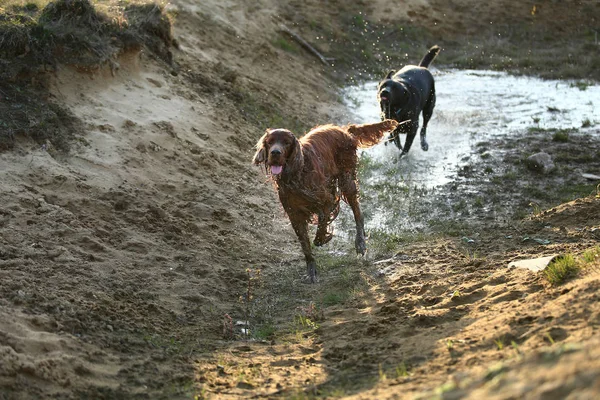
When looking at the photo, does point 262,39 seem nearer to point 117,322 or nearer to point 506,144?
point 506,144

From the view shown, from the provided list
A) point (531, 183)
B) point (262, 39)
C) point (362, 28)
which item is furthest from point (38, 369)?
point (362, 28)

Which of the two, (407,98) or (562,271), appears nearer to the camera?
(562,271)

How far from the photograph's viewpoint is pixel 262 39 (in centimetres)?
1623

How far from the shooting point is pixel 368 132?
8.77 metres

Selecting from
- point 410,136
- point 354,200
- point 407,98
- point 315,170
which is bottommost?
point 410,136

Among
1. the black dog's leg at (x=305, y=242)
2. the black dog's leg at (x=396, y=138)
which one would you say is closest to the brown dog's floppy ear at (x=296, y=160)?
the black dog's leg at (x=305, y=242)

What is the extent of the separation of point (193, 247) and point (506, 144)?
6.83m

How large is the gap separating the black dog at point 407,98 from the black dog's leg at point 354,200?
134 inches

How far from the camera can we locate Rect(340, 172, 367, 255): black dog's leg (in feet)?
28.2

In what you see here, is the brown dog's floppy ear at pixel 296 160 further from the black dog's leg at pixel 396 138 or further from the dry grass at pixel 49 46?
the black dog's leg at pixel 396 138

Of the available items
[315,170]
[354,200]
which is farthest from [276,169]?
[354,200]

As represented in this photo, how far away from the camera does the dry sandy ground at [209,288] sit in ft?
15.2

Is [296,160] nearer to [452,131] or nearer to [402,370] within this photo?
[402,370]

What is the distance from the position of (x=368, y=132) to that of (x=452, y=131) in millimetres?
5861
